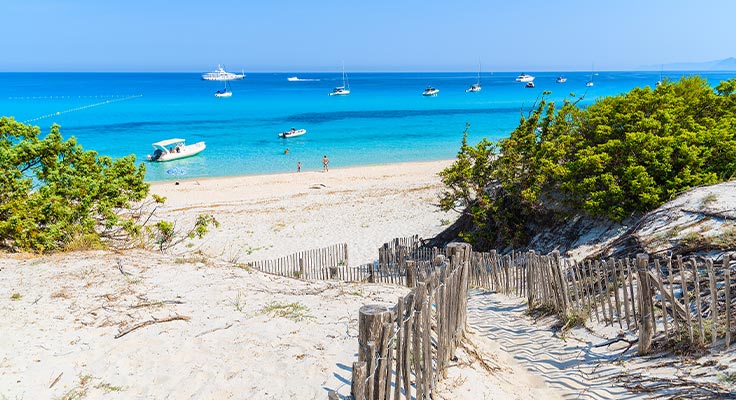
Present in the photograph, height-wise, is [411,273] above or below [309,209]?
above

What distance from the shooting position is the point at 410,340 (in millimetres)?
4219

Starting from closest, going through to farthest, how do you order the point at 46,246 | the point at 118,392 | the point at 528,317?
the point at 118,392 → the point at 528,317 → the point at 46,246

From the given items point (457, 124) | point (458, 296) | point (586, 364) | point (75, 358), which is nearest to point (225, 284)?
point (75, 358)

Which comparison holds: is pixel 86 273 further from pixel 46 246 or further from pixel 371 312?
pixel 371 312

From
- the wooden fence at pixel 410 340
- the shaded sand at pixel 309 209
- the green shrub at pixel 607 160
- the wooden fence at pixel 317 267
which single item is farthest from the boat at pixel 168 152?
the wooden fence at pixel 410 340

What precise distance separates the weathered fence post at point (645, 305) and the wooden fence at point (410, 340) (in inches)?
76.1

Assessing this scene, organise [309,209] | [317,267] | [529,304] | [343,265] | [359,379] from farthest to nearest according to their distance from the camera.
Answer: [309,209], [343,265], [317,267], [529,304], [359,379]

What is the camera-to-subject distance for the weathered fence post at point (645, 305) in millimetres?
5406

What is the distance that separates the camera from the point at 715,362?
4.77m

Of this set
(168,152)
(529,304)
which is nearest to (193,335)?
(529,304)

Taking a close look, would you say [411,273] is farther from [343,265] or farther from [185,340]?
[343,265]

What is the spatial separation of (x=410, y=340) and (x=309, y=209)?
1753cm

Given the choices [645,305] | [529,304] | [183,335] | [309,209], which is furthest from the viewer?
[309,209]

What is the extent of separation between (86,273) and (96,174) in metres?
3.55
